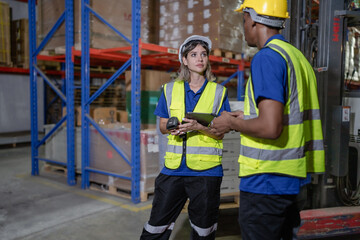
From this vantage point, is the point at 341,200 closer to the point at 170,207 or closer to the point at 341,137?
the point at 341,137

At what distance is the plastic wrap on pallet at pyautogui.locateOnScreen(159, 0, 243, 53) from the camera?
217 inches

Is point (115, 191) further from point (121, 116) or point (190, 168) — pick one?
point (190, 168)

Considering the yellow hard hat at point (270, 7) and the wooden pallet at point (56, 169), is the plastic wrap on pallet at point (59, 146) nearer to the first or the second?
the wooden pallet at point (56, 169)

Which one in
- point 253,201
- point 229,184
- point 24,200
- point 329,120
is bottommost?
point 24,200

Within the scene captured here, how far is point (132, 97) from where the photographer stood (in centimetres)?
487

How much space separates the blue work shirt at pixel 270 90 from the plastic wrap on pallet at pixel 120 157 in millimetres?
3470

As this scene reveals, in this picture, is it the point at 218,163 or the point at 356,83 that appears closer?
the point at 218,163

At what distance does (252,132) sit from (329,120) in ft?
7.35

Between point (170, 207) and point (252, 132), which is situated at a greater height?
point (252, 132)

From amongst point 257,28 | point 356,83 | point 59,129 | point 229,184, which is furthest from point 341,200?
point 59,129

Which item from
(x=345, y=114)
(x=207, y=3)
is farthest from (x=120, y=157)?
(x=345, y=114)

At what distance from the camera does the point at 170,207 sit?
2.50m

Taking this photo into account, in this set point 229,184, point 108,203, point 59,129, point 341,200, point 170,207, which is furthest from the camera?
point 59,129

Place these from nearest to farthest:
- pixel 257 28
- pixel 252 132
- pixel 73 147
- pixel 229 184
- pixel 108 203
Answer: pixel 252 132, pixel 257 28, pixel 229 184, pixel 108 203, pixel 73 147
